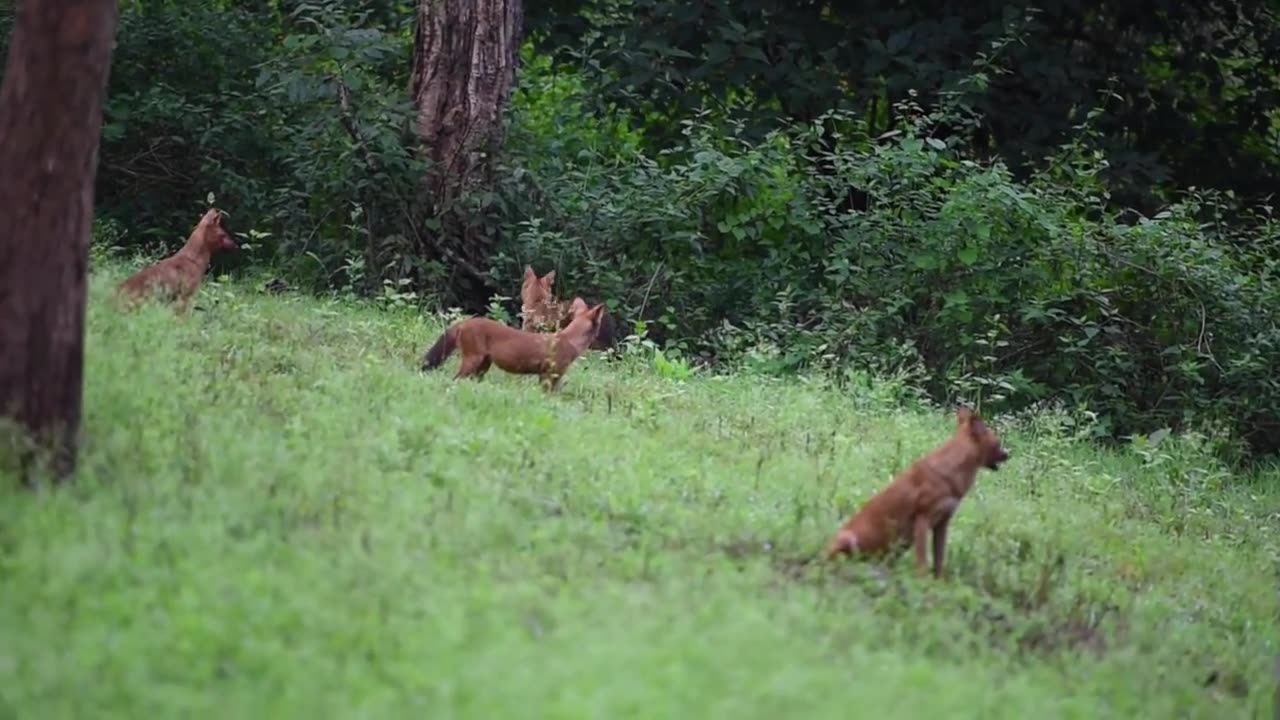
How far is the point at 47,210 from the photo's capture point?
7.56m

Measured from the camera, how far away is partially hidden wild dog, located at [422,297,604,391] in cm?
1211

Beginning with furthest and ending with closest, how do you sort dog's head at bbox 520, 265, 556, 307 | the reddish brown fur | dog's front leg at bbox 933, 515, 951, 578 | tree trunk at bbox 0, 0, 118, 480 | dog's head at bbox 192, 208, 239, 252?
dog's head at bbox 520, 265, 556, 307
the reddish brown fur
dog's head at bbox 192, 208, 239, 252
dog's front leg at bbox 933, 515, 951, 578
tree trunk at bbox 0, 0, 118, 480

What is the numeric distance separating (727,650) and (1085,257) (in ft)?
35.4


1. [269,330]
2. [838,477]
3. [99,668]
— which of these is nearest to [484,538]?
[99,668]

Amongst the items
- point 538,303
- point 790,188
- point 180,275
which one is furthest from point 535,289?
point 180,275

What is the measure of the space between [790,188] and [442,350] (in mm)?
5889

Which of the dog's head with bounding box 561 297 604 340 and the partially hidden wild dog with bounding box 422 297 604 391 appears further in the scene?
the dog's head with bounding box 561 297 604 340

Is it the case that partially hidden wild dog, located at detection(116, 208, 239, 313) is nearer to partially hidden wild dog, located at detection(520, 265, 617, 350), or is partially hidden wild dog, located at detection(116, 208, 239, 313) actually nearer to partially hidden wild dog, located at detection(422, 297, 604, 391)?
partially hidden wild dog, located at detection(422, 297, 604, 391)

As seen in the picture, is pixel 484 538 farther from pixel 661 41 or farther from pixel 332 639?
pixel 661 41

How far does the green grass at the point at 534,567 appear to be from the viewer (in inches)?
234

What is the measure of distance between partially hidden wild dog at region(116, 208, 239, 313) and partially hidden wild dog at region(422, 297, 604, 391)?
6.34 feet

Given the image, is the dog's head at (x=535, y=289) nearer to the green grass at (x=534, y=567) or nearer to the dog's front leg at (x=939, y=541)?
the green grass at (x=534, y=567)

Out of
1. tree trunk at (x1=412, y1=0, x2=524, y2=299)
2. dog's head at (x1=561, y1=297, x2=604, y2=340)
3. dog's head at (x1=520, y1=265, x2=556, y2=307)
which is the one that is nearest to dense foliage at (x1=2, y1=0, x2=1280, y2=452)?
tree trunk at (x1=412, y1=0, x2=524, y2=299)

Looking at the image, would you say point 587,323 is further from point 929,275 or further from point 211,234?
point 929,275
